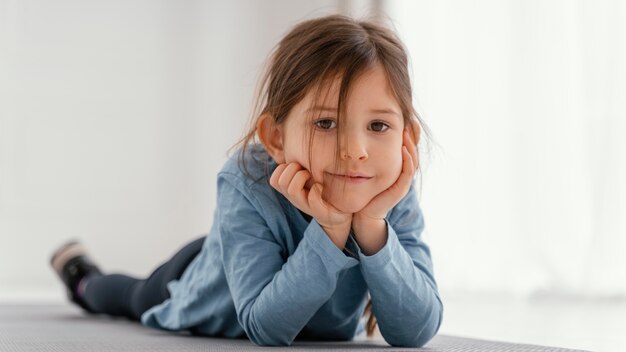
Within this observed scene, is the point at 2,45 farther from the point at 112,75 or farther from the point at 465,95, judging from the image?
the point at 465,95

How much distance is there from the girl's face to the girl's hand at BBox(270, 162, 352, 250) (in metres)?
0.01

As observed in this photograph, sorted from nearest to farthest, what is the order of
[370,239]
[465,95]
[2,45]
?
1. [370,239]
2. [465,95]
3. [2,45]

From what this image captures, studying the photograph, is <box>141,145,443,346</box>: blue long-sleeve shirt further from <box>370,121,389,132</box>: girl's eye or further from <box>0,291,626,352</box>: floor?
<box>0,291,626,352</box>: floor

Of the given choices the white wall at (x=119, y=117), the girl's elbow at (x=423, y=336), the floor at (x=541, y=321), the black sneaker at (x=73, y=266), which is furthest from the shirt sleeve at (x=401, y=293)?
the white wall at (x=119, y=117)

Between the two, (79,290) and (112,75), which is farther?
(112,75)

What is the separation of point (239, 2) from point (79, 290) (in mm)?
2332

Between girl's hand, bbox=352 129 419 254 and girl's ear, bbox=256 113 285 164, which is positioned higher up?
girl's ear, bbox=256 113 285 164

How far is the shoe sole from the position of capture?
6.81ft

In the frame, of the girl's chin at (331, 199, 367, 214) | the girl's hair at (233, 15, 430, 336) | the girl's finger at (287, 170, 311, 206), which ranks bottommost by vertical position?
the girl's chin at (331, 199, 367, 214)

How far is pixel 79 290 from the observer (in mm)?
2010

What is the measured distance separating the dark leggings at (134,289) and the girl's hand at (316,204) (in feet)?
2.04

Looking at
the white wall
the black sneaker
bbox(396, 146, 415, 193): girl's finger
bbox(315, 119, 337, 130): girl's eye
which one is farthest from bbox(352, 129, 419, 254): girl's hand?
the white wall

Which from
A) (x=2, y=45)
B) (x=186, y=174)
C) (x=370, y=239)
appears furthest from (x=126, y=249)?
(x=370, y=239)

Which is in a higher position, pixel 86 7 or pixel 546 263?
pixel 86 7
